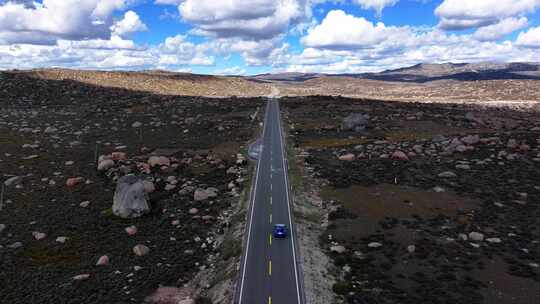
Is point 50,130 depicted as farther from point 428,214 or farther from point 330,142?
point 428,214

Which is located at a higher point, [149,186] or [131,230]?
[149,186]

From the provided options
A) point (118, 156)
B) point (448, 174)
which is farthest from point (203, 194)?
point (448, 174)

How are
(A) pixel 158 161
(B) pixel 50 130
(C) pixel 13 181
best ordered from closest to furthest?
(C) pixel 13 181 < (A) pixel 158 161 < (B) pixel 50 130

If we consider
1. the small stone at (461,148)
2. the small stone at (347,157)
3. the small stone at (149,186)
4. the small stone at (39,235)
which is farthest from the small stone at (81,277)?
the small stone at (461,148)

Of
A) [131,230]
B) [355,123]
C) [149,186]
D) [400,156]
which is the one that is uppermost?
[355,123]

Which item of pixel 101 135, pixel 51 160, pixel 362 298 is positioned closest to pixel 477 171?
pixel 362 298

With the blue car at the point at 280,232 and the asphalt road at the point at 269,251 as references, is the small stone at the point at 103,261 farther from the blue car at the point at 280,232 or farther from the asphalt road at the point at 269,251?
the blue car at the point at 280,232

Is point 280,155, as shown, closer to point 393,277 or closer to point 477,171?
point 477,171
